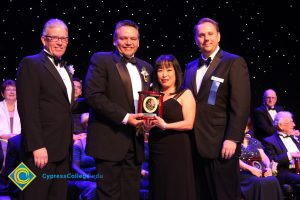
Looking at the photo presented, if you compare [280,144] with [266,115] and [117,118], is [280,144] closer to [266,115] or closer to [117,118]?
[266,115]

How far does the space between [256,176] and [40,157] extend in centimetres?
304

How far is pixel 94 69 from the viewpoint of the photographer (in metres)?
3.15

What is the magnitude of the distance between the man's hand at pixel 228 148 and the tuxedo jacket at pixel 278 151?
274 cm

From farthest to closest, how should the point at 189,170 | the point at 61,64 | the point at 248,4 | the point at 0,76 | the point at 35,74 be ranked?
the point at 248,4
the point at 0,76
the point at 189,170
the point at 61,64
the point at 35,74

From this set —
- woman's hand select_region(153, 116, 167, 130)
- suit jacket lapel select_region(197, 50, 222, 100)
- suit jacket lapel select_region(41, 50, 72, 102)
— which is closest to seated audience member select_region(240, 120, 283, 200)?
suit jacket lapel select_region(197, 50, 222, 100)

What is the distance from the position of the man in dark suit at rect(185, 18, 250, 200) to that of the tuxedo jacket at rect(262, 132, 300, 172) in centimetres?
260

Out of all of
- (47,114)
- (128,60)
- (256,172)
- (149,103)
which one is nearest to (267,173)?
Answer: (256,172)

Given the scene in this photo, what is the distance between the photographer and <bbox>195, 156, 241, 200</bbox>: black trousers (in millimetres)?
3189

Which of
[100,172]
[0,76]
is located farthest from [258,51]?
[100,172]

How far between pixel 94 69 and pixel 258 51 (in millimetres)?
5423

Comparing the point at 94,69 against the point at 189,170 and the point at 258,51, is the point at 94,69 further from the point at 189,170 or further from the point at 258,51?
the point at 258,51

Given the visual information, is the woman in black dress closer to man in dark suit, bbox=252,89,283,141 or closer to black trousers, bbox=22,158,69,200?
black trousers, bbox=22,158,69,200

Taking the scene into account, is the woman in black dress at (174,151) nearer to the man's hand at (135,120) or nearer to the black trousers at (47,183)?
the man's hand at (135,120)

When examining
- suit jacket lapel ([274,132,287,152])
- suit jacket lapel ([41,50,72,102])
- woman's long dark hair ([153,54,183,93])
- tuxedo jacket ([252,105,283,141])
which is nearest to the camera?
suit jacket lapel ([41,50,72,102])
